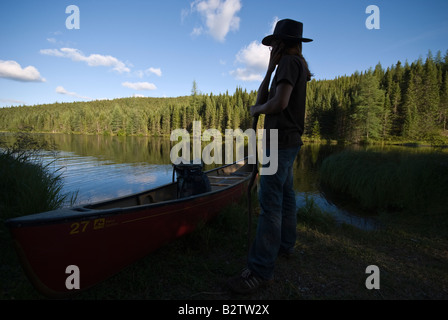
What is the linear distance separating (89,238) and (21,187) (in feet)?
11.4

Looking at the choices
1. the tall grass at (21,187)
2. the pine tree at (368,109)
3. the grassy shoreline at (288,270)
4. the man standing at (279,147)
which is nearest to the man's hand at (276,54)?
the man standing at (279,147)

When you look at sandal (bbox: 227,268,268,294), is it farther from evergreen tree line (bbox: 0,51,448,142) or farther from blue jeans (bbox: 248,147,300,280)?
evergreen tree line (bbox: 0,51,448,142)

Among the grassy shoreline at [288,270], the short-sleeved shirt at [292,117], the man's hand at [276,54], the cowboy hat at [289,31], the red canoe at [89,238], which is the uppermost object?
the cowboy hat at [289,31]

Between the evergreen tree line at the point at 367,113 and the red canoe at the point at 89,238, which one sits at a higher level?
the evergreen tree line at the point at 367,113

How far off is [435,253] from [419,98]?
2528 inches

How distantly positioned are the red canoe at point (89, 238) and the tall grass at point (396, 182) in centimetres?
773

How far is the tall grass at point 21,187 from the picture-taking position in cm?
413

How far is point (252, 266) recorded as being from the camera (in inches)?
105

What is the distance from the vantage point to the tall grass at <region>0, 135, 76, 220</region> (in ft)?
13.6

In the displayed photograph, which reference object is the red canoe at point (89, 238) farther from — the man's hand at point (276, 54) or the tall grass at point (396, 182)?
the tall grass at point (396, 182)

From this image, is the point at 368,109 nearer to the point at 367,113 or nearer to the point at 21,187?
the point at 367,113

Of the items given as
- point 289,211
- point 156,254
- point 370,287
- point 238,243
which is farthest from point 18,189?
point 370,287
